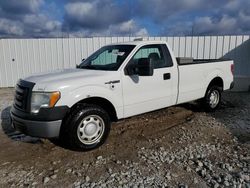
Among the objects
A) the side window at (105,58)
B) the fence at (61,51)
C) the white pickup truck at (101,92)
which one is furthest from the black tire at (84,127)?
the fence at (61,51)

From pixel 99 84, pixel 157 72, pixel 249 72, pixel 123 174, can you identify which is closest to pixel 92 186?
pixel 123 174

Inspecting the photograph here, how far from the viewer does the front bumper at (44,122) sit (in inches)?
144

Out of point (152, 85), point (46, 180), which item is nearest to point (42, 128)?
point (46, 180)

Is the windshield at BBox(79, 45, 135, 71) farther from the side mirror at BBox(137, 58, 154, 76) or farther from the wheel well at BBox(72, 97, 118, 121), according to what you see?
the wheel well at BBox(72, 97, 118, 121)

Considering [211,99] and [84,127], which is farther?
[211,99]

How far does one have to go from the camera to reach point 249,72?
10.4 m

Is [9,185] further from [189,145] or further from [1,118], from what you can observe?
[1,118]

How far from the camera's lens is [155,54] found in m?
5.21

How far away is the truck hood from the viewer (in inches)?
147

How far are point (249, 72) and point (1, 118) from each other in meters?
9.83

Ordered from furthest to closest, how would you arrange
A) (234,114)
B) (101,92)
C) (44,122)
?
(234,114) < (101,92) < (44,122)

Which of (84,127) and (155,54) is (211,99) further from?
(84,127)

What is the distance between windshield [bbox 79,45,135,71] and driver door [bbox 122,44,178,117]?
214 mm

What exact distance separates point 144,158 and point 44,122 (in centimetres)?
169
